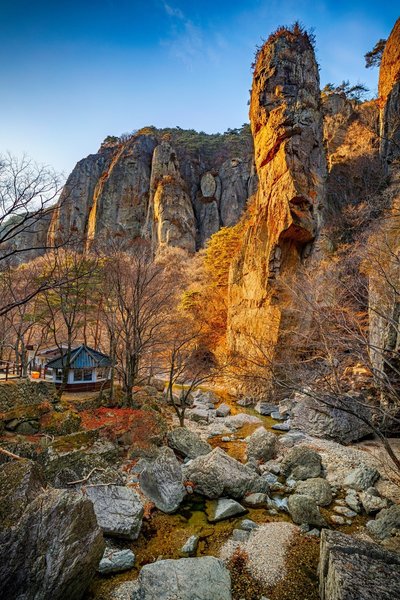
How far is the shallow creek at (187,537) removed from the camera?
4.43 metres

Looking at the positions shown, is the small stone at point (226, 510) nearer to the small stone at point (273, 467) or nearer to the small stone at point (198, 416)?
the small stone at point (273, 467)

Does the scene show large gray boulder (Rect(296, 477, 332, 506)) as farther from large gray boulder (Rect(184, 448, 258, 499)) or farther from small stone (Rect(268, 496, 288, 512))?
large gray boulder (Rect(184, 448, 258, 499))

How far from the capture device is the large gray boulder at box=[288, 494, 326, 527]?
6.01 metres

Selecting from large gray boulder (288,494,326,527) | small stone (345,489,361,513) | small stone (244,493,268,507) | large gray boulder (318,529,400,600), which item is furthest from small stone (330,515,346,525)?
large gray boulder (318,529,400,600)

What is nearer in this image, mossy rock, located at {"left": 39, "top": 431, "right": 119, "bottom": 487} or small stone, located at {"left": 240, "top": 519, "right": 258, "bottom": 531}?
small stone, located at {"left": 240, "top": 519, "right": 258, "bottom": 531}

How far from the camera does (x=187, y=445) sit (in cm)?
956

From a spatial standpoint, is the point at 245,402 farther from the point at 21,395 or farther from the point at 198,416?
the point at 21,395

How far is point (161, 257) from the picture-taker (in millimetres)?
36312

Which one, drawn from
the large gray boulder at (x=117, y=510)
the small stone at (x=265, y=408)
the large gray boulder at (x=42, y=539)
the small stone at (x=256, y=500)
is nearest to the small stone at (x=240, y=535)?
A: the small stone at (x=256, y=500)

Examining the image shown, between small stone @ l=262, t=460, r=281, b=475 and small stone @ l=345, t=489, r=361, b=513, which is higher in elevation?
small stone @ l=345, t=489, r=361, b=513

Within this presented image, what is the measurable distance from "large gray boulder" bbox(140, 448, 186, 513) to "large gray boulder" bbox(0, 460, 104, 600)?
272 cm

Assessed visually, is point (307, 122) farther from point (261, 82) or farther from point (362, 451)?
point (362, 451)

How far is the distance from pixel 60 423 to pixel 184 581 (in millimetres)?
6948

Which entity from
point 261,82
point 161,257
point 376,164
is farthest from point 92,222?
point 376,164
